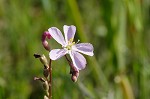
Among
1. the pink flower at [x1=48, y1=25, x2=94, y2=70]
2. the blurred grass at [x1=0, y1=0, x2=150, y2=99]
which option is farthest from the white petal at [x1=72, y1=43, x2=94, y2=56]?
the blurred grass at [x1=0, y1=0, x2=150, y2=99]

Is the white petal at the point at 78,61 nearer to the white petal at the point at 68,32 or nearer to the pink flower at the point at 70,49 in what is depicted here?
the pink flower at the point at 70,49

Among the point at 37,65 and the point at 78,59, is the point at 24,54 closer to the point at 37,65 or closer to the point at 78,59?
the point at 37,65

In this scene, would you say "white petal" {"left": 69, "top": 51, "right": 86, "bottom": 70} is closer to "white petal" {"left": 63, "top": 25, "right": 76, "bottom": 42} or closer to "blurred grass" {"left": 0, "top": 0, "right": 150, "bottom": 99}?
"white petal" {"left": 63, "top": 25, "right": 76, "bottom": 42}

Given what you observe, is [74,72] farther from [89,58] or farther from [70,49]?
[89,58]

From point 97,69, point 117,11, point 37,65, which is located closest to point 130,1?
point 117,11

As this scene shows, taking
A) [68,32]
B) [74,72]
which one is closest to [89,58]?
[68,32]

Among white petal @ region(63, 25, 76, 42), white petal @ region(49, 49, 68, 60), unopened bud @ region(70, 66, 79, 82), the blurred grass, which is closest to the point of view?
white petal @ region(49, 49, 68, 60)
